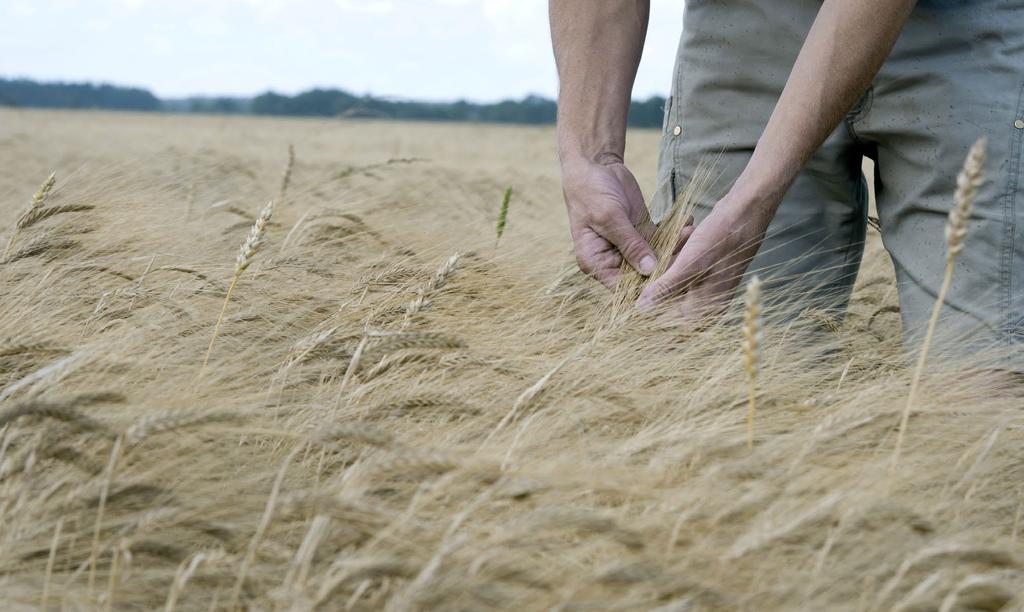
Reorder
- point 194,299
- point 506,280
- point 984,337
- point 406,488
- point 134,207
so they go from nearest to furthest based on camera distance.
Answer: point 406,488, point 984,337, point 194,299, point 506,280, point 134,207

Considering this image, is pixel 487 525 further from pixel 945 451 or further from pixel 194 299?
pixel 194 299

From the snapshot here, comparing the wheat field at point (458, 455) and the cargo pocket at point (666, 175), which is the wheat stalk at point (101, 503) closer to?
the wheat field at point (458, 455)

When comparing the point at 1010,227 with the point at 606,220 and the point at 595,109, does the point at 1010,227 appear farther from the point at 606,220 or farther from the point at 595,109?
the point at 595,109

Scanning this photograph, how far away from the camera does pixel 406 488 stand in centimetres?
126

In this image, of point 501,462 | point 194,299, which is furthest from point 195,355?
point 501,462

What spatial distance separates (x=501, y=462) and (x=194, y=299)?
1046 millimetres

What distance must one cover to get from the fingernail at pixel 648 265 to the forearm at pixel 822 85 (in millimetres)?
199

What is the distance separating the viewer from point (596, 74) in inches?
85.1

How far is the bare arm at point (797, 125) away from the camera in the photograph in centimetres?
170

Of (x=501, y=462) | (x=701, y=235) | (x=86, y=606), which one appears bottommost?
(x=86, y=606)

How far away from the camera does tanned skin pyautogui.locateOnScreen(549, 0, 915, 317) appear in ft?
5.63

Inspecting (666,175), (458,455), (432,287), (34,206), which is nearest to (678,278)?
(432,287)

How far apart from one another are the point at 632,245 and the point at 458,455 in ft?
2.66

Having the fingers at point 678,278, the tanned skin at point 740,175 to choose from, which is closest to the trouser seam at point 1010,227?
the tanned skin at point 740,175
